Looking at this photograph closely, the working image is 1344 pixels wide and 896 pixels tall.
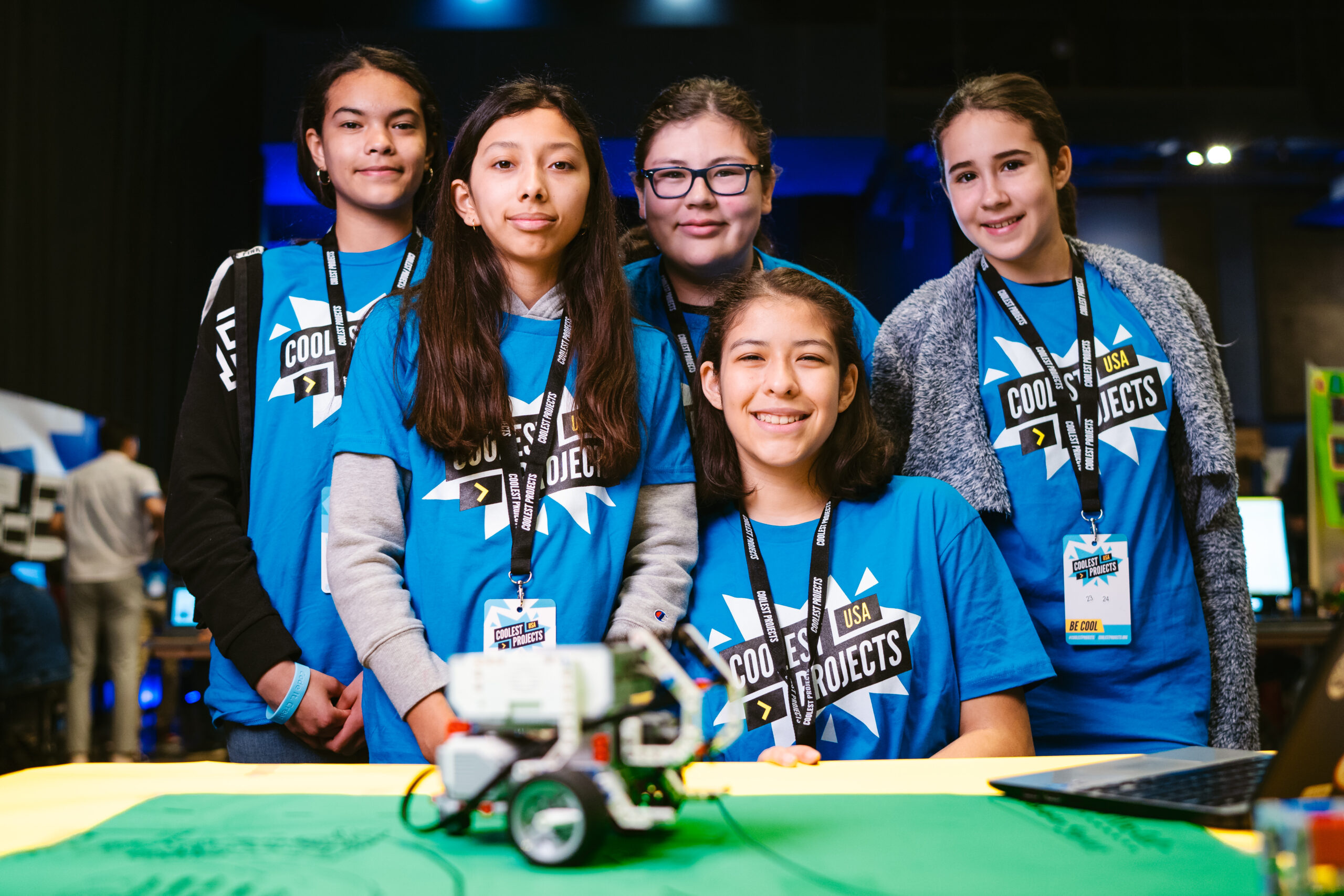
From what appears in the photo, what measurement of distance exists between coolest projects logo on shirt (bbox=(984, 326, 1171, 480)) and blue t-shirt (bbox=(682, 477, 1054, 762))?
0.31 metres

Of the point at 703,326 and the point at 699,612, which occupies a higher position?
the point at 703,326

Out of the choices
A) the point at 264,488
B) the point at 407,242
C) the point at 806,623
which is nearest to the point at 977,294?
the point at 806,623

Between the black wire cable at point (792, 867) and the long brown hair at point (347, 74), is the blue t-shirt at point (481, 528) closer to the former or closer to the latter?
the long brown hair at point (347, 74)

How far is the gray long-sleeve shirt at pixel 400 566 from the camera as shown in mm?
1432

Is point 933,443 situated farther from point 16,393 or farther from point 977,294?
point 16,393

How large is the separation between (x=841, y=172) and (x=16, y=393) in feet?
17.0

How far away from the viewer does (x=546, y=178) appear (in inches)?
63.9

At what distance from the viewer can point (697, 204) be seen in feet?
6.68

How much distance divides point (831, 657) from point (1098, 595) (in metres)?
0.63

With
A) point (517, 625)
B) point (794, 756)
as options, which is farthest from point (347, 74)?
point (794, 756)

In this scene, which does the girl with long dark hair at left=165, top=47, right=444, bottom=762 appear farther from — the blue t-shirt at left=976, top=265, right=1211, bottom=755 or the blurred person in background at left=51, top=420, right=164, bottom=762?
the blurred person in background at left=51, top=420, right=164, bottom=762

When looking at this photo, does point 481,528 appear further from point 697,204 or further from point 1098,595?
point 1098,595

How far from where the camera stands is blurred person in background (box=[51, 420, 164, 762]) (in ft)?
19.1

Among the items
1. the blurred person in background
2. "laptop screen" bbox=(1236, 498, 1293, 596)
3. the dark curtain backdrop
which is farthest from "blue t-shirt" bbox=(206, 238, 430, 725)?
the blurred person in background
